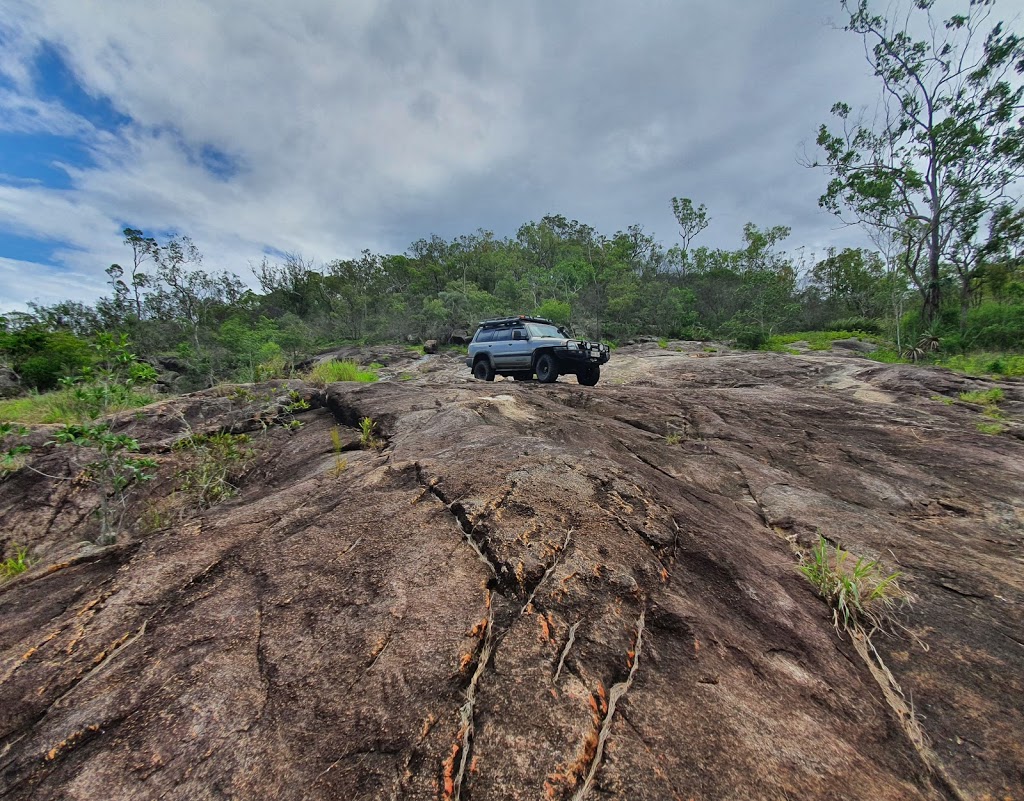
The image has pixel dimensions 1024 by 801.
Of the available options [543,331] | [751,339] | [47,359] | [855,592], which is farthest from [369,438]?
[751,339]

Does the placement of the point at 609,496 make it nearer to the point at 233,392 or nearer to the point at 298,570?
the point at 298,570

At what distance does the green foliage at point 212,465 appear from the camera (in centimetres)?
464

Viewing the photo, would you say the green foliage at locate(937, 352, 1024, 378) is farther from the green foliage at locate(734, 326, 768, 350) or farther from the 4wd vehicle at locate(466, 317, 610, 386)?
the 4wd vehicle at locate(466, 317, 610, 386)

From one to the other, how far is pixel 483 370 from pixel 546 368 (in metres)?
2.47

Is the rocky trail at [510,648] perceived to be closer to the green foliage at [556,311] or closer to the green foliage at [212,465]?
the green foliage at [212,465]

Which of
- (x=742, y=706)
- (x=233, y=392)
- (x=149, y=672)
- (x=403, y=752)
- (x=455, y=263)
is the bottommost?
(x=742, y=706)

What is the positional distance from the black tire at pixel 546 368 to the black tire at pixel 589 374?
29.8 inches

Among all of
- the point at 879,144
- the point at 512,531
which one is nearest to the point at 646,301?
the point at 879,144

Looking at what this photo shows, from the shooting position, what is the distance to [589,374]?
11.1 m

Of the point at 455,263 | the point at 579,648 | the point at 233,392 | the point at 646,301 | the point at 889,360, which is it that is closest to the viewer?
the point at 579,648

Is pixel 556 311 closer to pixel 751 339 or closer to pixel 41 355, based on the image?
pixel 751 339

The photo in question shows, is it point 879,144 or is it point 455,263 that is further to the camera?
point 455,263

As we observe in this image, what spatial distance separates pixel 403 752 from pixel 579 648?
0.79 meters

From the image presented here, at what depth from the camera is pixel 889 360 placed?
19031 millimetres
